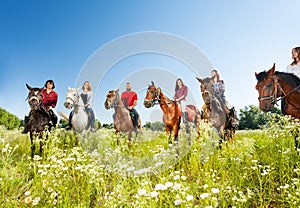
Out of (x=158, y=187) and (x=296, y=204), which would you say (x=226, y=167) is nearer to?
(x=296, y=204)

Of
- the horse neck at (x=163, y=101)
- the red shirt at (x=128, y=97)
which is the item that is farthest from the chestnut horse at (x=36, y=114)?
the horse neck at (x=163, y=101)

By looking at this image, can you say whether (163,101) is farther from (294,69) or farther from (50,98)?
(294,69)

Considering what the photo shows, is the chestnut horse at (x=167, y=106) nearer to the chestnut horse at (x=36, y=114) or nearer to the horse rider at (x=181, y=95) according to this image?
the horse rider at (x=181, y=95)

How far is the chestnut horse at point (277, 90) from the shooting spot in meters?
7.60

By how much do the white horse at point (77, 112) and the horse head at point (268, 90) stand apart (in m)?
5.69

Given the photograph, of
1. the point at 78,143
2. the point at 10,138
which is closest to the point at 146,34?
the point at 78,143

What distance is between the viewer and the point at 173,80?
933 centimetres

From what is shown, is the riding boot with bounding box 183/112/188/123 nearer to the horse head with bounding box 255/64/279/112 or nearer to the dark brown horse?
the horse head with bounding box 255/64/279/112

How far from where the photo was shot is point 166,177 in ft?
16.8

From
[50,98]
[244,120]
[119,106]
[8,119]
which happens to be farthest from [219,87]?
[8,119]

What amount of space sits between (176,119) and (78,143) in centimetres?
322

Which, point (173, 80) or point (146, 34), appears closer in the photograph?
point (146, 34)

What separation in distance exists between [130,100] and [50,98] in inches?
109

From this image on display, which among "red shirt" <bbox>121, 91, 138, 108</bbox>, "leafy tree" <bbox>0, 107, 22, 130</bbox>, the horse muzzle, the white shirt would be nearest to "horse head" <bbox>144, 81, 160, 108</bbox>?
"red shirt" <bbox>121, 91, 138, 108</bbox>
